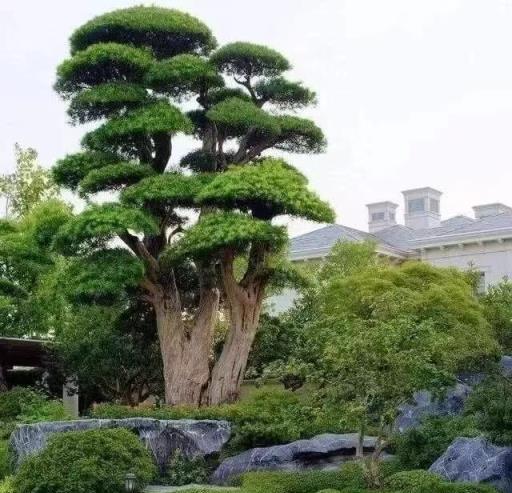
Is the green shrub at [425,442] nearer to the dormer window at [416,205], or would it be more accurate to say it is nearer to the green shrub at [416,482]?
the green shrub at [416,482]

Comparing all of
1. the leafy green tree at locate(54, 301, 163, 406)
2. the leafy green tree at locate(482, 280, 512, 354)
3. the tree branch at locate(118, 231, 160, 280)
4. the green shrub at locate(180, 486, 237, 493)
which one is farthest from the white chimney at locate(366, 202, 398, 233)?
the green shrub at locate(180, 486, 237, 493)

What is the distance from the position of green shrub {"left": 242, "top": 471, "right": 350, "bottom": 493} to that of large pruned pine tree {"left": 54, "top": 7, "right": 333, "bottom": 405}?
466cm

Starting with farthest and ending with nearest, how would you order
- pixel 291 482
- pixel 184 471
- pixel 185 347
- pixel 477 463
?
pixel 185 347
pixel 184 471
pixel 291 482
pixel 477 463

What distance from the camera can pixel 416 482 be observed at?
34.1ft

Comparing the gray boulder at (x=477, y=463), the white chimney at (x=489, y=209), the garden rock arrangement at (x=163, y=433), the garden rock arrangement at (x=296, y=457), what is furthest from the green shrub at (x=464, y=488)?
the white chimney at (x=489, y=209)

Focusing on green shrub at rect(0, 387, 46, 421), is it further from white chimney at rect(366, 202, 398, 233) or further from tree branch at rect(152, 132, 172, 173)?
white chimney at rect(366, 202, 398, 233)

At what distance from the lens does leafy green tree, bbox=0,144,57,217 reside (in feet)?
93.8

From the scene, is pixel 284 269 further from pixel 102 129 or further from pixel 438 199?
pixel 438 199

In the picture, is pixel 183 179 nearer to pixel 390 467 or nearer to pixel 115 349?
pixel 115 349

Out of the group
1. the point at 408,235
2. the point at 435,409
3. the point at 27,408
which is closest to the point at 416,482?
the point at 435,409

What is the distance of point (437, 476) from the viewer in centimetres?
1068

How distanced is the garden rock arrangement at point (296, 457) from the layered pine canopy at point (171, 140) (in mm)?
3821

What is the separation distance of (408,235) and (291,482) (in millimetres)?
20997

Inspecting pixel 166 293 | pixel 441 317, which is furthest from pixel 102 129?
pixel 441 317
